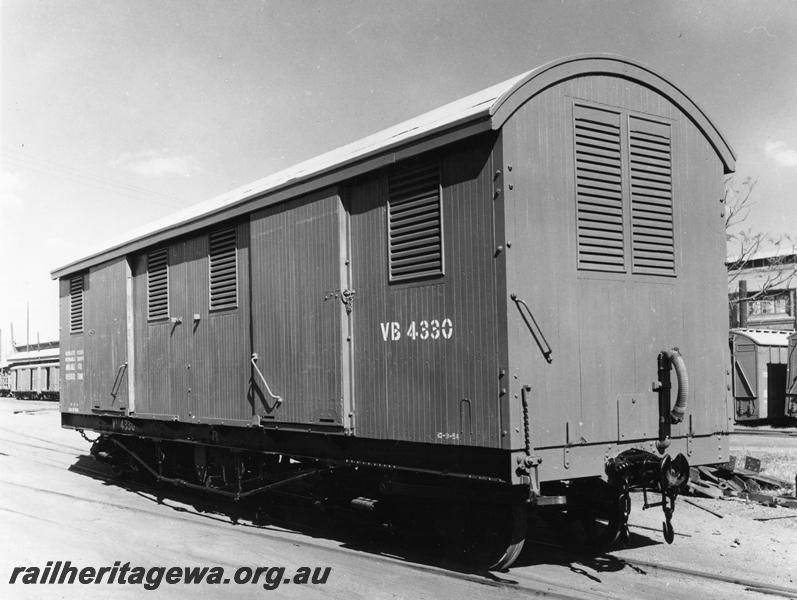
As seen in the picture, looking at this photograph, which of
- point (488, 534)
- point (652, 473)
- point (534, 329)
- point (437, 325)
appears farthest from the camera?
point (437, 325)

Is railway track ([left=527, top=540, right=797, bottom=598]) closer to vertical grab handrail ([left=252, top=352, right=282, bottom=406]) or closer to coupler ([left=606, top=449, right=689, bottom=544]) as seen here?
coupler ([left=606, top=449, right=689, bottom=544])

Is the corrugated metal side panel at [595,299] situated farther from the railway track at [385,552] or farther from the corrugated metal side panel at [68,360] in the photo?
the corrugated metal side panel at [68,360]

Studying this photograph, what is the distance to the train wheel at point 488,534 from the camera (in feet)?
19.3

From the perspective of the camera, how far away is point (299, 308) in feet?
25.3

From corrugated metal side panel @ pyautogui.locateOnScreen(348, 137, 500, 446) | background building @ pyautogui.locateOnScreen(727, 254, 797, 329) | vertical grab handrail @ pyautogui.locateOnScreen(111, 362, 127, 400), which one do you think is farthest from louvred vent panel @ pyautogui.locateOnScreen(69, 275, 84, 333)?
background building @ pyautogui.locateOnScreen(727, 254, 797, 329)

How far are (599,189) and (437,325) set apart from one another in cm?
182

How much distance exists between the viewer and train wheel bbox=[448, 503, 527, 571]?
5.89m

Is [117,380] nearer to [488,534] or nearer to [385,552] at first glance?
[385,552]

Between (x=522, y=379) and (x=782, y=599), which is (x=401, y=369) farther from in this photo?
(x=782, y=599)

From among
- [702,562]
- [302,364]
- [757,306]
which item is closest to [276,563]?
[302,364]

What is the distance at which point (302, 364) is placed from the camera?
7641 mm

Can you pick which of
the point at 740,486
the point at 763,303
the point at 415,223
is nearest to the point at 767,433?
the point at 740,486

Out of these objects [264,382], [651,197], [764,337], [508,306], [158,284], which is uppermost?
[651,197]

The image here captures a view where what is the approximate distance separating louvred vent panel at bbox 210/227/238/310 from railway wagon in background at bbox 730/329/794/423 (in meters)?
16.9
